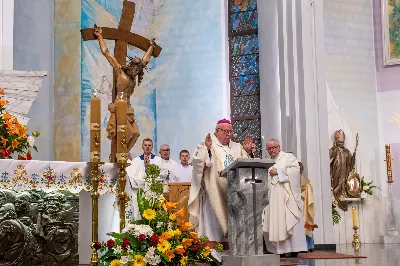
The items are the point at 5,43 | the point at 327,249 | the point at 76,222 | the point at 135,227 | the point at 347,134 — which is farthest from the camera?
the point at 347,134

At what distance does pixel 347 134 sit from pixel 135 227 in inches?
393

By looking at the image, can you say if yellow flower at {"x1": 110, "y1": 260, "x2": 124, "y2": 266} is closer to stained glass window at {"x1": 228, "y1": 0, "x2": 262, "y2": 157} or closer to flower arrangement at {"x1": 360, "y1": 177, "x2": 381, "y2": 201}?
stained glass window at {"x1": 228, "y1": 0, "x2": 262, "y2": 157}

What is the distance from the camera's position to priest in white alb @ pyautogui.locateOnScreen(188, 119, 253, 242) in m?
6.98

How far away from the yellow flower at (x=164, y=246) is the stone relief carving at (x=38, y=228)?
103cm

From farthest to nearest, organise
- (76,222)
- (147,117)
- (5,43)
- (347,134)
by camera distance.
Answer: (347,134), (147,117), (5,43), (76,222)

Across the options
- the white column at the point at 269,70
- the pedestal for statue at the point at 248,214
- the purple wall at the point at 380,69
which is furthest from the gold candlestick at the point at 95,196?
the purple wall at the point at 380,69

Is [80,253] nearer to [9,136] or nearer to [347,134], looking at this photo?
[9,136]

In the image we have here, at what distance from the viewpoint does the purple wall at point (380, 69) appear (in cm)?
1430

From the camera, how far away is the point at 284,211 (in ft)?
27.8

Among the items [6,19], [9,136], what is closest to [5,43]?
[6,19]

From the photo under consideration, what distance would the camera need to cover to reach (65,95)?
1170 cm

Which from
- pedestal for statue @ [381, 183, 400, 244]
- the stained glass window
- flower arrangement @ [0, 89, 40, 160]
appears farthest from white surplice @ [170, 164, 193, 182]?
pedestal for statue @ [381, 183, 400, 244]

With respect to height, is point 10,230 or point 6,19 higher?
point 6,19

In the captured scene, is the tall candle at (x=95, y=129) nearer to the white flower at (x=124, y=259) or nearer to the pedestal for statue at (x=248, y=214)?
the white flower at (x=124, y=259)
